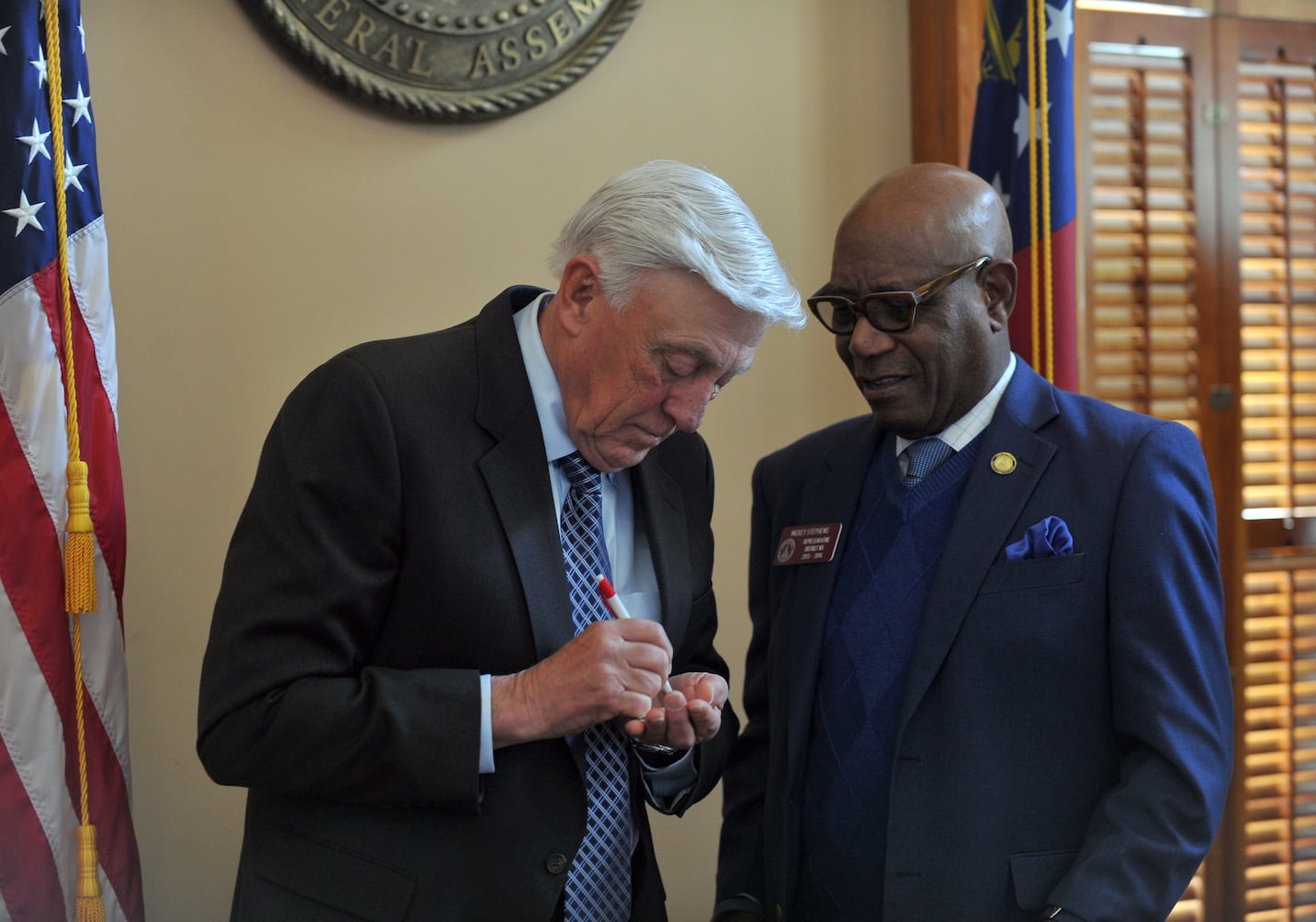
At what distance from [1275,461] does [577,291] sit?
2774 millimetres

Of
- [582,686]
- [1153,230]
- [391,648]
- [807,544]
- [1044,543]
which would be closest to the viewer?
[582,686]

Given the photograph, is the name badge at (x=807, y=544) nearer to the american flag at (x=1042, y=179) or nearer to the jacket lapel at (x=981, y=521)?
the jacket lapel at (x=981, y=521)

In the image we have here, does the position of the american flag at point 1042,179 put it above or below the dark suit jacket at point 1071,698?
above

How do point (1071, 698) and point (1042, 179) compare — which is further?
point (1042, 179)

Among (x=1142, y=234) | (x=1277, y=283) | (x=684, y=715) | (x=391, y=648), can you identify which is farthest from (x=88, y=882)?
(x=1277, y=283)

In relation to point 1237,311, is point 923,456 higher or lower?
lower

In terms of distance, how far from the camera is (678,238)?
1.57 meters

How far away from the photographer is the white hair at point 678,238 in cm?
158

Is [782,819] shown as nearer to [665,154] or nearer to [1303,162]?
[665,154]

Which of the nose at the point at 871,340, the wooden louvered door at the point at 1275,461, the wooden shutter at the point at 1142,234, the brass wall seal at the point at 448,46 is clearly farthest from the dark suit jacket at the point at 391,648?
the wooden louvered door at the point at 1275,461

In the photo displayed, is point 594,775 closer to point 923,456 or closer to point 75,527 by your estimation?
point 923,456

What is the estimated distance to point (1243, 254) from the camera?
361cm

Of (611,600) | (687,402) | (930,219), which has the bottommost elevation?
(611,600)

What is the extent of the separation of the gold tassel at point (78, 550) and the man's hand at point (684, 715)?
1098 millimetres
